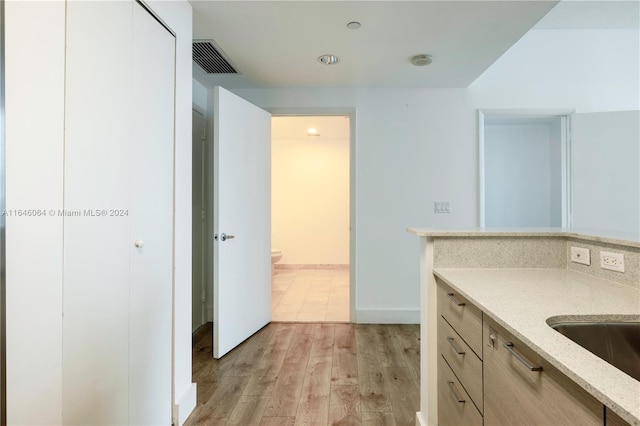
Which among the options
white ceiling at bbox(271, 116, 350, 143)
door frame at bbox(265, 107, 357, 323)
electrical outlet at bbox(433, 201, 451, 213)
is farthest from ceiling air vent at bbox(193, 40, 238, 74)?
electrical outlet at bbox(433, 201, 451, 213)

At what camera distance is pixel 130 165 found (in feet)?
4.20

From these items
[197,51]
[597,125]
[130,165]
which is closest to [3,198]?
[130,165]

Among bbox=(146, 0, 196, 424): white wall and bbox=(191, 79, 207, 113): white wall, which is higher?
bbox=(191, 79, 207, 113): white wall

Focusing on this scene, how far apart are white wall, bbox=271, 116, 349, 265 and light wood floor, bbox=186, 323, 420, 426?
2.67 m

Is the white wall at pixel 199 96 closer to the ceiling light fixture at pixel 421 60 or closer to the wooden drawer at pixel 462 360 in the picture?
the ceiling light fixture at pixel 421 60

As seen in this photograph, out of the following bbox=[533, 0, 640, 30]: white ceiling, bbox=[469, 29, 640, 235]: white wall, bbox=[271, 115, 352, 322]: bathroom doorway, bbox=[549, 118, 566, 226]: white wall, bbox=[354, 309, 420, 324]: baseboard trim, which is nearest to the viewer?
bbox=[533, 0, 640, 30]: white ceiling

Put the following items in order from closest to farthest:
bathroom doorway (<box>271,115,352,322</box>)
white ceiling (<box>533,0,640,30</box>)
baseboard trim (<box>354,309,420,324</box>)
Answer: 1. white ceiling (<box>533,0,640,30</box>)
2. baseboard trim (<box>354,309,420,324</box>)
3. bathroom doorway (<box>271,115,352,322</box>)

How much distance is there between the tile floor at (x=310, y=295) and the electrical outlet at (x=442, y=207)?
4.65 ft

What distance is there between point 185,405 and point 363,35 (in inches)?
96.3

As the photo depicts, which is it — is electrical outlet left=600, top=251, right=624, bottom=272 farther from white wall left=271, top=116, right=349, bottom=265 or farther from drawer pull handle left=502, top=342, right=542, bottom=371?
white wall left=271, top=116, right=349, bottom=265

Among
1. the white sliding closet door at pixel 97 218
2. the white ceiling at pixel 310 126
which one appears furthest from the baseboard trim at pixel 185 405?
the white ceiling at pixel 310 126

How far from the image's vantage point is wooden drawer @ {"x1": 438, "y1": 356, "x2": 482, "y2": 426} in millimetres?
1080

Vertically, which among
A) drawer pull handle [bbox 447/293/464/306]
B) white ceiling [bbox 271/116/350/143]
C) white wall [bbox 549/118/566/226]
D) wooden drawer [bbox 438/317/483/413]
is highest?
white ceiling [bbox 271/116/350/143]

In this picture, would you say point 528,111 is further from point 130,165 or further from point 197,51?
point 130,165
